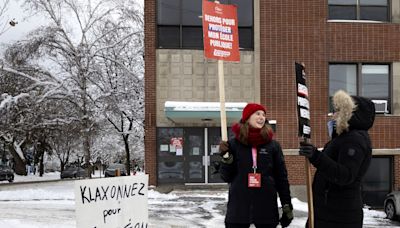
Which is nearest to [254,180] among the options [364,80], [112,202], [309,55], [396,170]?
[112,202]

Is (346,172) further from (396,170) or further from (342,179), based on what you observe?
(396,170)

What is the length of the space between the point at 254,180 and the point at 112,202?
1566 millimetres

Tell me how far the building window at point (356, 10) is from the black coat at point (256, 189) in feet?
52.5

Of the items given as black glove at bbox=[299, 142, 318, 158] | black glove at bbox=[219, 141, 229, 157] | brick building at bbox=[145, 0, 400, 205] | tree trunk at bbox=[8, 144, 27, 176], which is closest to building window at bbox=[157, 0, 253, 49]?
brick building at bbox=[145, 0, 400, 205]

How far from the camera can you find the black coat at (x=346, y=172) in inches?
157

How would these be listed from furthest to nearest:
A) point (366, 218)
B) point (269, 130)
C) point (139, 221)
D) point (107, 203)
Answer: point (366, 218) → point (139, 221) → point (107, 203) → point (269, 130)

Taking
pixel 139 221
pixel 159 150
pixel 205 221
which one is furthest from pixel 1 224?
pixel 159 150

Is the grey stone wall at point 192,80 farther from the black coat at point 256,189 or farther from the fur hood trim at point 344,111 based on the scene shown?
the fur hood trim at point 344,111

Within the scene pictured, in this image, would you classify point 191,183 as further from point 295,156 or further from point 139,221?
point 139,221

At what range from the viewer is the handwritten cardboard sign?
16.3ft

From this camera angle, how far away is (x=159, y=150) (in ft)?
62.8

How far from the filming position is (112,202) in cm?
532

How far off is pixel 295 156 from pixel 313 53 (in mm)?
3889

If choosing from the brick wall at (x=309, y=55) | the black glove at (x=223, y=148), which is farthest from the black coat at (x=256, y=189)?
the brick wall at (x=309, y=55)
